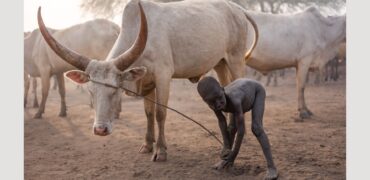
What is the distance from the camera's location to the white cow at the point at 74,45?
27.2ft

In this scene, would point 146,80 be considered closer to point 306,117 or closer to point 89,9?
point 306,117

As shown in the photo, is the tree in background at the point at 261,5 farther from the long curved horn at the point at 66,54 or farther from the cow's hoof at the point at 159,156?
the cow's hoof at the point at 159,156

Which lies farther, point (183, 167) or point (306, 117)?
point (306, 117)

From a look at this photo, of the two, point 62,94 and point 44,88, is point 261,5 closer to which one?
point 62,94

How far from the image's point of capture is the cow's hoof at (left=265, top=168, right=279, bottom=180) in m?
3.80

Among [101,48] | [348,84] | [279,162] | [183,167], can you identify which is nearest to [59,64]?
[101,48]

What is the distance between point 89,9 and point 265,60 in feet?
14.0

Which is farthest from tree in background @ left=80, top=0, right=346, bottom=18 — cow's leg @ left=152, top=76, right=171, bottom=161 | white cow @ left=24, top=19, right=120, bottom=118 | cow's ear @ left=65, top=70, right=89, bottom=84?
cow's ear @ left=65, top=70, right=89, bottom=84

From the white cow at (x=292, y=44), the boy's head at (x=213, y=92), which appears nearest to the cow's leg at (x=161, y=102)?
the boy's head at (x=213, y=92)

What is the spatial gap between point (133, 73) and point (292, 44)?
15.9ft

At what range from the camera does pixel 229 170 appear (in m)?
4.16

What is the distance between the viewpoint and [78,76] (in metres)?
4.09

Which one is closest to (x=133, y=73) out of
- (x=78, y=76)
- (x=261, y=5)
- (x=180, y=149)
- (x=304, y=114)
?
(x=78, y=76)

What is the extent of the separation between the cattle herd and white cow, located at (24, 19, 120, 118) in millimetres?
21
